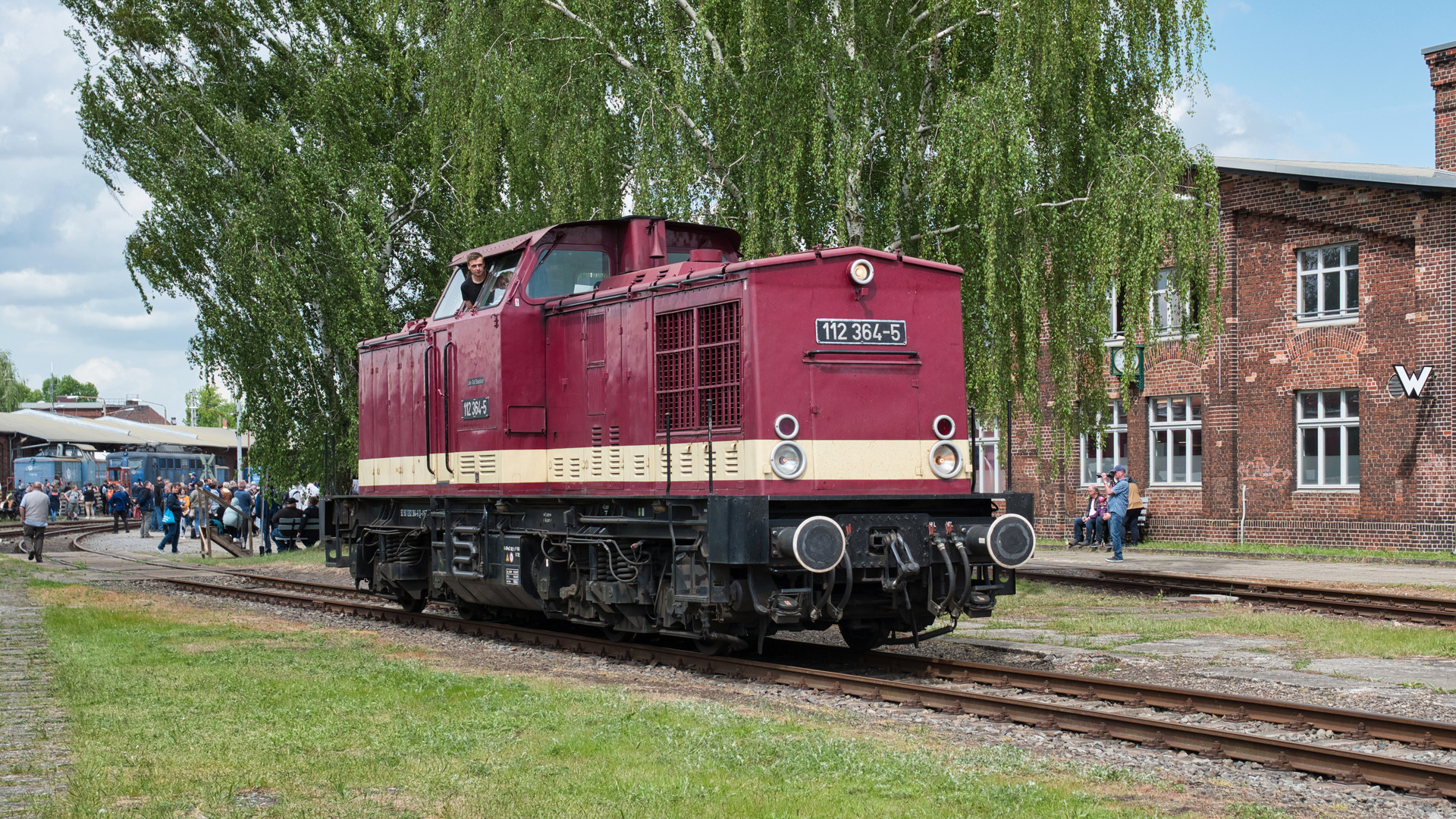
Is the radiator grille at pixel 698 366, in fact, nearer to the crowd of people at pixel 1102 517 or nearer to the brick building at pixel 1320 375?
the brick building at pixel 1320 375

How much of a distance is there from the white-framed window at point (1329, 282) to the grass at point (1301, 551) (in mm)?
4655

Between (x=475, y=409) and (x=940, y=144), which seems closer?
(x=475, y=409)

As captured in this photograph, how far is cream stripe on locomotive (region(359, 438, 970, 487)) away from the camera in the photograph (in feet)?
33.0

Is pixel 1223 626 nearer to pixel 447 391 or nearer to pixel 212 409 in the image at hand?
pixel 447 391

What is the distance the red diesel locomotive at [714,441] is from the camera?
32.4ft

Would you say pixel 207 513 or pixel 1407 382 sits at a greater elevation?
pixel 1407 382

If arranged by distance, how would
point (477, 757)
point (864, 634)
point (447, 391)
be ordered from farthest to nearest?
point (447, 391)
point (864, 634)
point (477, 757)

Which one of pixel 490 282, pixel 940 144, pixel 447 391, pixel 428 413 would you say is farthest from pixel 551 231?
pixel 940 144

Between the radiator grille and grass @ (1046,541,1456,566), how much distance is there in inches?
666

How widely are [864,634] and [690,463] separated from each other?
7.37 ft

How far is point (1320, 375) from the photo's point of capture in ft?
85.3

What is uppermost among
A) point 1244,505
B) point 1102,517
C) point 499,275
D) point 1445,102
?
point 1445,102

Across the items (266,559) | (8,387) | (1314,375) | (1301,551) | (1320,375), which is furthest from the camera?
(8,387)

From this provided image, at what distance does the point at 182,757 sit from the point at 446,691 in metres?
2.45
